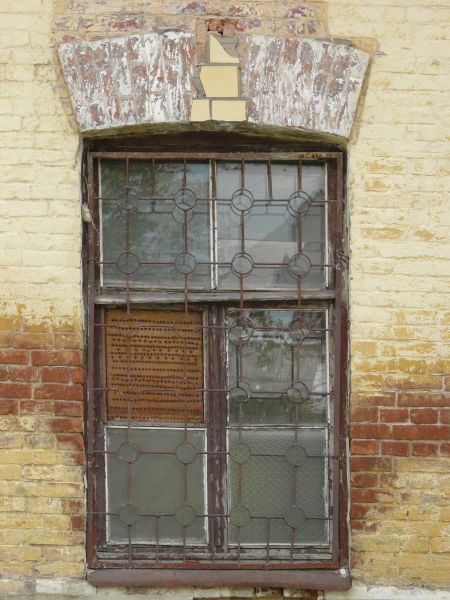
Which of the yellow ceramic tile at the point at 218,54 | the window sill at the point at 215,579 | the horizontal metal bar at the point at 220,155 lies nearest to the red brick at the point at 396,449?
the window sill at the point at 215,579

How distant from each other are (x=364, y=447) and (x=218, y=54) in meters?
1.75

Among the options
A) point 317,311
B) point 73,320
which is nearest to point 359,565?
point 317,311

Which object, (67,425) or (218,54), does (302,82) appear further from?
(67,425)

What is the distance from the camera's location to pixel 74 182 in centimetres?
289

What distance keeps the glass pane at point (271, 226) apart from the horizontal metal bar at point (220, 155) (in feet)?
0.18

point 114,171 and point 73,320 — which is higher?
point 114,171

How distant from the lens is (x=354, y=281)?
2.89m

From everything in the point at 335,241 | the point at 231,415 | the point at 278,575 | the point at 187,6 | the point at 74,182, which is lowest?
the point at 278,575

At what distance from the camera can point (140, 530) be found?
305cm

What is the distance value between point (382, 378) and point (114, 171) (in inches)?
57.8

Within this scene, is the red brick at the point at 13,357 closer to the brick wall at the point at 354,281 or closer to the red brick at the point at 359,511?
the brick wall at the point at 354,281

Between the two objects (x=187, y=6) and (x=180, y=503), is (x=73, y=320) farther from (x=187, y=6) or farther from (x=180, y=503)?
(x=187, y=6)

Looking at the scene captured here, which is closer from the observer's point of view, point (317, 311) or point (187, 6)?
point (187, 6)

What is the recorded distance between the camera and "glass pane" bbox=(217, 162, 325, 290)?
3.05 meters
